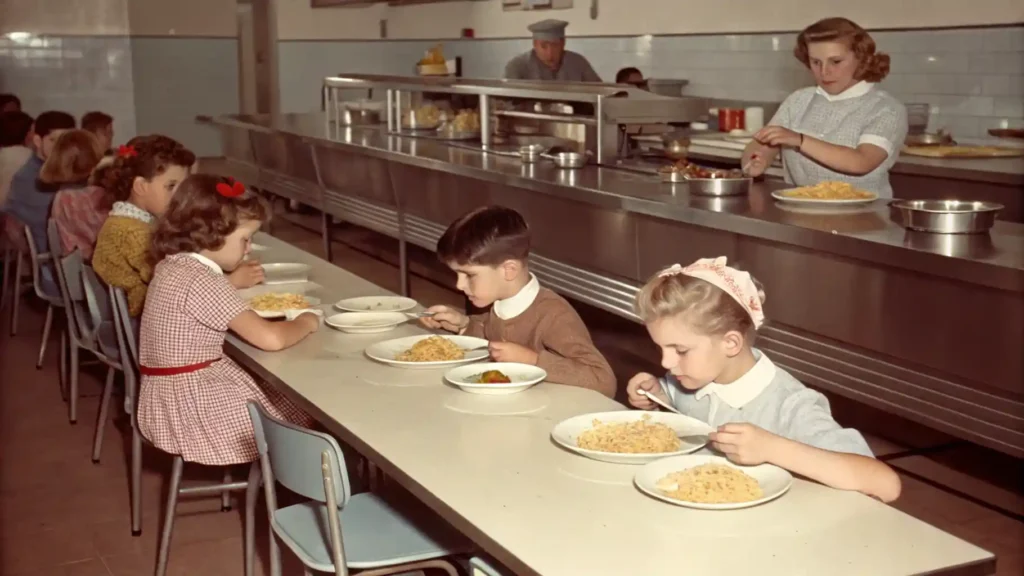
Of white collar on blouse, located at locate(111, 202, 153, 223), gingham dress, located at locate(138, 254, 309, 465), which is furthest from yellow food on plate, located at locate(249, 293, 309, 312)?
white collar on blouse, located at locate(111, 202, 153, 223)

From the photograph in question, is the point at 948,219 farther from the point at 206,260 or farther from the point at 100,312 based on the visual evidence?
the point at 100,312

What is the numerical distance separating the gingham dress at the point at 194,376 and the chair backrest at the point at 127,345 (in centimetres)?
38

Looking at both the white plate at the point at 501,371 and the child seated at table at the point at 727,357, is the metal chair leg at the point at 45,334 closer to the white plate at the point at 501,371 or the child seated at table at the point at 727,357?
the white plate at the point at 501,371

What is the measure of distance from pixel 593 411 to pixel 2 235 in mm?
4929

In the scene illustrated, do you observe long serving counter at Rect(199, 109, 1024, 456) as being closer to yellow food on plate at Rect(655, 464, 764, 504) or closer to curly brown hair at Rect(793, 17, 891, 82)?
curly brown hair at Rect(793, 17, 891, 82)

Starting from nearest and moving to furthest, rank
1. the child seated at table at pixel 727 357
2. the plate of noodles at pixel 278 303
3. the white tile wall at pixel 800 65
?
the child seated at table at pixel 727 357
the plate of noodles at pixel 278 303
the white tile wall at pixel 800 65

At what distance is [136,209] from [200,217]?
1.14m

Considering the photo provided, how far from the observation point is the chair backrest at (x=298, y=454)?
206 cm

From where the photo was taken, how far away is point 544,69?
7594 mm

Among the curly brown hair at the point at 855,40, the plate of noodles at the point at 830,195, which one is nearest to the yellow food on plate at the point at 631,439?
the plate of noodles at the point at 830,195

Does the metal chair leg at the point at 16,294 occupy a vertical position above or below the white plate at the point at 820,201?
below

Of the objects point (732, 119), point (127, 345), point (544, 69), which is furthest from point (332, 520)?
point (544, 69)

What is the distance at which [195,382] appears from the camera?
3.03 metres

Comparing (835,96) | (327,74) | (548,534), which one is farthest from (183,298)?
(327,74)
